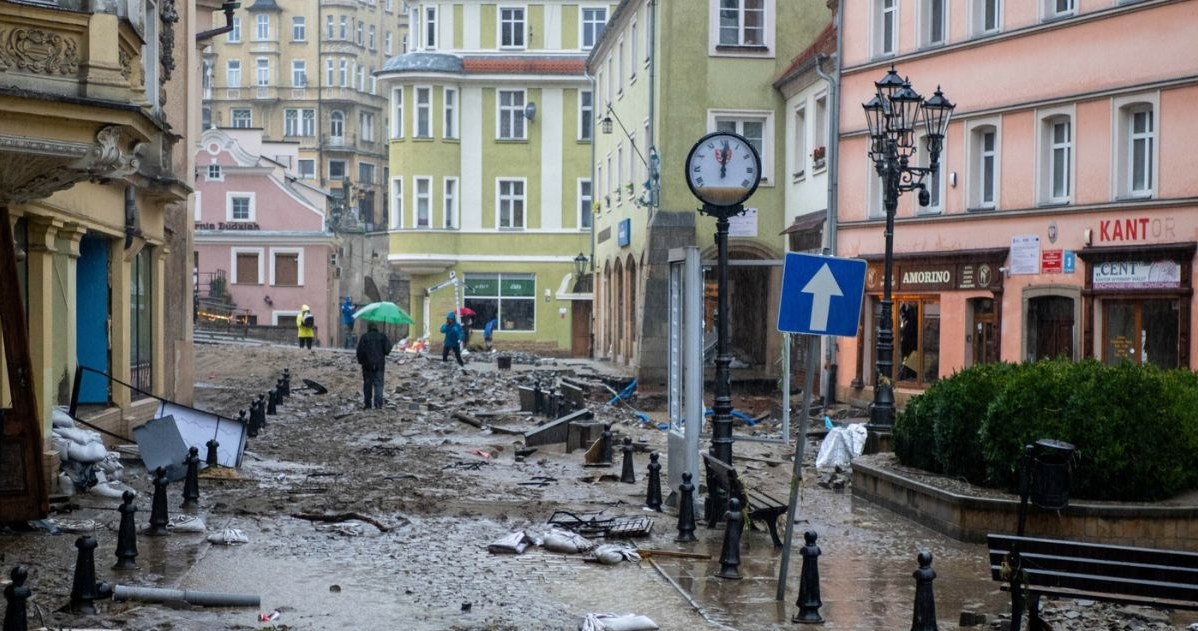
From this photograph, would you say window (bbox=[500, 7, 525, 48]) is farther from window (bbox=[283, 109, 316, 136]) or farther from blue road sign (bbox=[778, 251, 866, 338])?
blue road sign (bbox=[778, 251, 866, 338])

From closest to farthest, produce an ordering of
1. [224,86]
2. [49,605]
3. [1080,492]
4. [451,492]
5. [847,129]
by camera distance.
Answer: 1. [49,605]
2. [1080,492]
3. [451,492]
4. [847,129]
5. [224,86]

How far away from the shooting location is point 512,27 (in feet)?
222

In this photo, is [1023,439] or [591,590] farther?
[1023,439]

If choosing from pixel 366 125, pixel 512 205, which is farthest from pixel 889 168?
pixel 366 125

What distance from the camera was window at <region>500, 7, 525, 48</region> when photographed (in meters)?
67.7

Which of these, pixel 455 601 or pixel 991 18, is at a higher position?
pixel 991 18

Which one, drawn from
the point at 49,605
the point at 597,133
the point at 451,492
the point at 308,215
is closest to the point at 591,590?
the point at 49,605

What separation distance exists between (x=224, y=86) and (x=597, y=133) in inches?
2260

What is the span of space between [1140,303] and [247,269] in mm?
54953

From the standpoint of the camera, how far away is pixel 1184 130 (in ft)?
85.6

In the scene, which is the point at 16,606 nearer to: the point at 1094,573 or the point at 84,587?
the point at 84,587

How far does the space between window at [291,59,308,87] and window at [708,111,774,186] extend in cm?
7440

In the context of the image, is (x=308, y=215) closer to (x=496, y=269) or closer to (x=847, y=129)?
(x=496, y=269)

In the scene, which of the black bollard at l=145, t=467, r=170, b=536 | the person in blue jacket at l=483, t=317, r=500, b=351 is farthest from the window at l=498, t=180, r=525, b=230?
the black bollard at l=145, t=467, r=170, b=536
